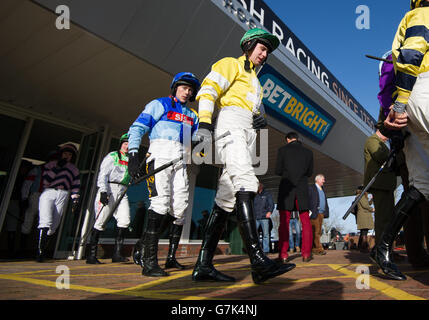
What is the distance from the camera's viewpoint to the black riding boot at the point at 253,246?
1830mm

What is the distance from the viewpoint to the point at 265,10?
21.5 feet

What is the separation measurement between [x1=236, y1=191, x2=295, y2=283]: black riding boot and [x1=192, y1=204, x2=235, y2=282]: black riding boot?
257 millimetres

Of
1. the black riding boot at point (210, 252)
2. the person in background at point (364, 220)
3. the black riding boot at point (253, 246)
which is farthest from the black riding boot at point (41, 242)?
Result: the person in background at point (364, 220)

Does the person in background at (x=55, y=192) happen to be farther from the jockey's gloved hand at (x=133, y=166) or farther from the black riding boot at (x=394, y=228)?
the black riding boot at (x=394, y=228)

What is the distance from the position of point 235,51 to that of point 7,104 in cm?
481

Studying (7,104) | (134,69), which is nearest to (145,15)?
(134,69)

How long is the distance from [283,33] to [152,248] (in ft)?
22.5

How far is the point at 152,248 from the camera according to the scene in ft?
8.38

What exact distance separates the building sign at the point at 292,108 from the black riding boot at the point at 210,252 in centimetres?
490

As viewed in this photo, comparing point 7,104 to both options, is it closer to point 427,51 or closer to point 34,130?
Result: point 34,130
